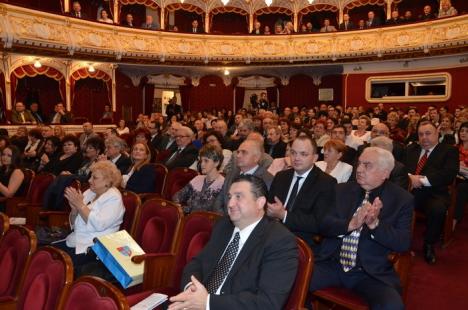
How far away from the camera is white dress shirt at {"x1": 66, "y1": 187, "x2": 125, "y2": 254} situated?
312cm

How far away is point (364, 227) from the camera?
8.82 feet

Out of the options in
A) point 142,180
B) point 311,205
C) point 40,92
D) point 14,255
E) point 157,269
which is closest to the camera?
point 14,255

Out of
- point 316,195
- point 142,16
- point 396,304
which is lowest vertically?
point 396,304

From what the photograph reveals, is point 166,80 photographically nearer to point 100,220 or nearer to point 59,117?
point 59,117

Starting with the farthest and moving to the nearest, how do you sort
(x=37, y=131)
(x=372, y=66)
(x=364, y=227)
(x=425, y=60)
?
(x=372, y=66), (x=425, y=60), (x=37, y=131), (x=364, y=227)

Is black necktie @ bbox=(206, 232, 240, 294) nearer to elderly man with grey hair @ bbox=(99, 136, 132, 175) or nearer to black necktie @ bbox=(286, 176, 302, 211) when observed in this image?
black necktie @ bbox=(286, 176, 302, 211)

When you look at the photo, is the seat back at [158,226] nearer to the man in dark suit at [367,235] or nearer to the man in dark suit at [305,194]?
the man in dark suit at [305,194]

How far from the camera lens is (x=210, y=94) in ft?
59.2

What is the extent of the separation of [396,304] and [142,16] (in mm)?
16713

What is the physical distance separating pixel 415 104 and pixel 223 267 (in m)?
13.5

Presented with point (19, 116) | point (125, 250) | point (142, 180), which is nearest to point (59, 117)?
point (19, 116)

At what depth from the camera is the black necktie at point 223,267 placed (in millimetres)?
2154

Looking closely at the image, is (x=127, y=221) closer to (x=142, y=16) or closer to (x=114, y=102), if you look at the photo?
(x=114, y=102)

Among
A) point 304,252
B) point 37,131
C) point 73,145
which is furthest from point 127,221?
point 37,131
